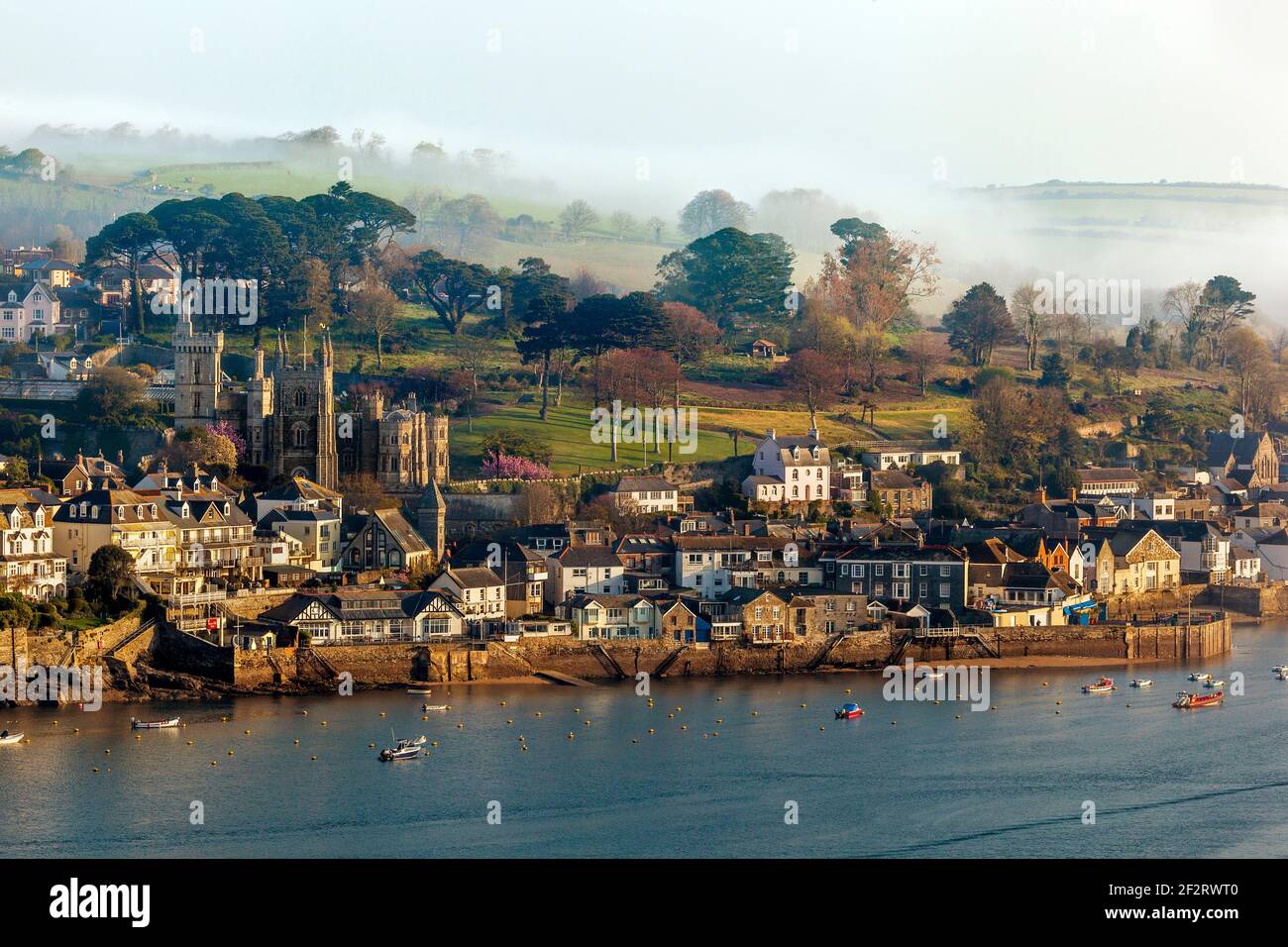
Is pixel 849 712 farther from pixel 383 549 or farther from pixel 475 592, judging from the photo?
pixel 383 549

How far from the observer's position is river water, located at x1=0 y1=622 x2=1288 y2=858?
33.2 metres

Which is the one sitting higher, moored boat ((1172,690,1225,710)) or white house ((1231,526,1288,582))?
white house ((1231,526,1288,582))

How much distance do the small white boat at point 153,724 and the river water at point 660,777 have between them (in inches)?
9.0

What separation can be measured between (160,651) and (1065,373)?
4123 cm

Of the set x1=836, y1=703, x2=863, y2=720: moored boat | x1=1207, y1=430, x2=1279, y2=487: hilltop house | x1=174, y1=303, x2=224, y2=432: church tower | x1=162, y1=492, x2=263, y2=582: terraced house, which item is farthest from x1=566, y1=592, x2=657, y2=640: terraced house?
x1=1207, y1=430, x2=1279, y2=487: hilltop house

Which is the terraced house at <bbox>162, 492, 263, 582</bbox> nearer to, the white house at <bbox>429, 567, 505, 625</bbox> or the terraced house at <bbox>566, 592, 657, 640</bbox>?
the white house at <bbox>429, 567, 505, 625</bbox>

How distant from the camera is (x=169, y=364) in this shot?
66688 mm

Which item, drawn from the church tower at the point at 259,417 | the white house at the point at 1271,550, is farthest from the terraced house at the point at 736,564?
the white house at the point at 1271,550

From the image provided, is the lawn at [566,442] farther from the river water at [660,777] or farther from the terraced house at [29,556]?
the river water at [660,777]

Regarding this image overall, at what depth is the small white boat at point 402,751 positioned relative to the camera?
1484 inches

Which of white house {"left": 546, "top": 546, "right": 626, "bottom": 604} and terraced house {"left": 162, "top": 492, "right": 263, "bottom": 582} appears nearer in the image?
terraced house {"left": 162, "top": 492, "right": 263, "bottom": 582}

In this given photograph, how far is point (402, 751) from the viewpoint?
3791 centimetres

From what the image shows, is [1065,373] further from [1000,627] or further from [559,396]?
[1000,627]

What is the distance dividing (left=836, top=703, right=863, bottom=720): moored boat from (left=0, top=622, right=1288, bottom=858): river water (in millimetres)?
244
